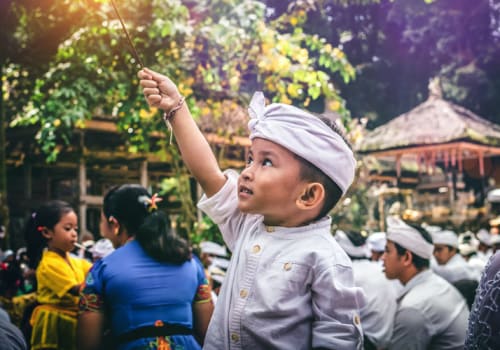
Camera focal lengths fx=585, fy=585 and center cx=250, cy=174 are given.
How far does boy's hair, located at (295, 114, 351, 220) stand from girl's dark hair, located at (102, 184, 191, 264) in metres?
1.19

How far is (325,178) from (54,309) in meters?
2.58

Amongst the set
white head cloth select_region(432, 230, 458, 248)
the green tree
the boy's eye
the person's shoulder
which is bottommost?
white head cloth select_region(432, 230, 458, 248)

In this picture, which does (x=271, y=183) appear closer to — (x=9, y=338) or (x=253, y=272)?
(x=253, y=272)

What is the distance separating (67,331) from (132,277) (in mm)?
1322

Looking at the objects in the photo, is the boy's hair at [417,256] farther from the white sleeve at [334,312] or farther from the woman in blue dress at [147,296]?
the white sleeve at [334,312]

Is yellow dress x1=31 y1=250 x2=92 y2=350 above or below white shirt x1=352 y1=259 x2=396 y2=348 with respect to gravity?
above

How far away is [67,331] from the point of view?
3.88m

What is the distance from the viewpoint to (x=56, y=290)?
12.6ft

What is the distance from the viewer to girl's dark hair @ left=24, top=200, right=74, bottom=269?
4141 millimetres

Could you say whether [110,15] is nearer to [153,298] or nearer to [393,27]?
[153,298]

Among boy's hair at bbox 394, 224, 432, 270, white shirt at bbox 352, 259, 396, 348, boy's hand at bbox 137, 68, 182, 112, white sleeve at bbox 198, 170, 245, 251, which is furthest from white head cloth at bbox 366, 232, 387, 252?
boy's hand at bbox 137, 68, 182, 112

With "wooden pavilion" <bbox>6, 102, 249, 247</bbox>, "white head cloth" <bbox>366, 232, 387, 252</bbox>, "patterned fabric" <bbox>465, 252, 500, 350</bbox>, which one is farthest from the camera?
"wooden pavilion" <bbox>6, 102, 249, 247</bbox>

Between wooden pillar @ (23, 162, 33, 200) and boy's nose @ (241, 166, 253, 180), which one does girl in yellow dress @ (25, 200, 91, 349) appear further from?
wooden pillar @ (23, 162, 33, 200)

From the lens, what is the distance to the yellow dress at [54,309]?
386cm
